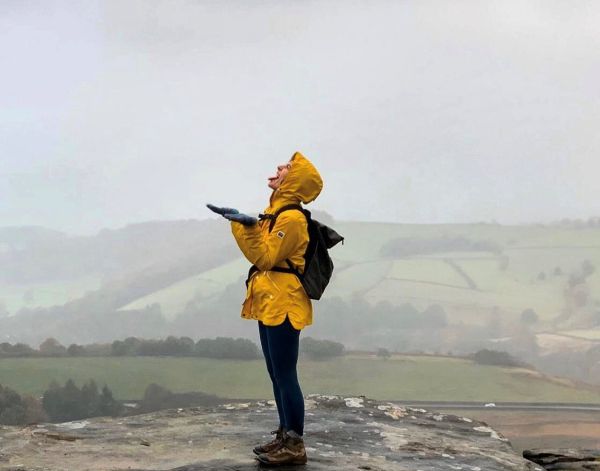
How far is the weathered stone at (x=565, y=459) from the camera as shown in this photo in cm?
693

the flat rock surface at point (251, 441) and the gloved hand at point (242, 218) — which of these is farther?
the flat rock surface at point (251, 441)

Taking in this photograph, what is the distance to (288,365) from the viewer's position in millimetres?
4719

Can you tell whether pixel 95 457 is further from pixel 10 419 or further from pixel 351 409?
pixel 10 419

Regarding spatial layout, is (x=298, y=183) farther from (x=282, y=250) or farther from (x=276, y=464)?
(x=276, y=464)

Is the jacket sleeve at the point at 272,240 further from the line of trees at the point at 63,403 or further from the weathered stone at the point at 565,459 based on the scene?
the line of trees at the point at 63,403

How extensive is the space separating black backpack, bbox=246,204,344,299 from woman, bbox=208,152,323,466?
0.03m

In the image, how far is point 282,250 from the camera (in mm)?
4586

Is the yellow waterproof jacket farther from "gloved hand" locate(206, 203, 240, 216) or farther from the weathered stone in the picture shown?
the weathered stone

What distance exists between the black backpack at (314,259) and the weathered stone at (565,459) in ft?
11.9

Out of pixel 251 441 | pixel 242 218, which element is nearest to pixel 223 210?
pixel 242 218

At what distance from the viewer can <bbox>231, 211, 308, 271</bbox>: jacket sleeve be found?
14.7 feet

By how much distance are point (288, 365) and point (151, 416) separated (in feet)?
9.16

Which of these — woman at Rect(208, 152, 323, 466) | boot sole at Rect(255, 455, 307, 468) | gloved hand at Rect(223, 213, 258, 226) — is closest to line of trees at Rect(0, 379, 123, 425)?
boot sole at Rect(255, 455, 307, 468)

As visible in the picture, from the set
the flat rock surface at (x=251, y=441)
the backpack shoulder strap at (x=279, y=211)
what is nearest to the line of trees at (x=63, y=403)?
the flat rock surface at (x=251, y=441)
